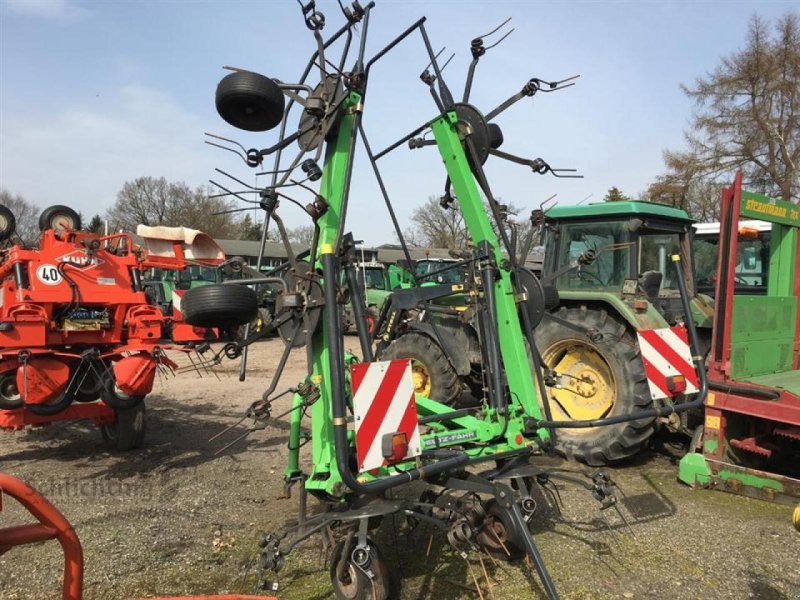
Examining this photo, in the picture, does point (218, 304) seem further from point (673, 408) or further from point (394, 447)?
point (673, 408)

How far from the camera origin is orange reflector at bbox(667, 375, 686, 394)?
3438mm

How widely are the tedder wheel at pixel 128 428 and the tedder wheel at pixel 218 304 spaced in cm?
313

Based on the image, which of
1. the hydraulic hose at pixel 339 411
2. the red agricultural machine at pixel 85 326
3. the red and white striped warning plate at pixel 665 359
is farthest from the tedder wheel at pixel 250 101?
the red and white striped warning plate at pixel 665 359

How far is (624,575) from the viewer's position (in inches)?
124

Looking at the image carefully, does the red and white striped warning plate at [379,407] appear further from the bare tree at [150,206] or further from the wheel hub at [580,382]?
the bare tree at [150,206]

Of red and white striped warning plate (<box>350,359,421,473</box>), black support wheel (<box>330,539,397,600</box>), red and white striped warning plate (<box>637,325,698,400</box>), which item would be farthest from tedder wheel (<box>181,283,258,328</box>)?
red and white striped warning plate (<box>637,325,698,400</box>)

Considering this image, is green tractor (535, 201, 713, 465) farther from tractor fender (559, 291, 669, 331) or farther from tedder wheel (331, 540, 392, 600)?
tedder wheel (331, 540, 392, 600)

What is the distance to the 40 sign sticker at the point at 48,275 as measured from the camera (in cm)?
502

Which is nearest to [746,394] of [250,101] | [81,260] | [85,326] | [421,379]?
[421,379]

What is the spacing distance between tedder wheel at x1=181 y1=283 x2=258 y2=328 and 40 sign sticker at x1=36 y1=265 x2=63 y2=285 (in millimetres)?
3011

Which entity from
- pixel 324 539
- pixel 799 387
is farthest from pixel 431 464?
pixel 799 387

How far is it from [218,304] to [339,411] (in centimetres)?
78

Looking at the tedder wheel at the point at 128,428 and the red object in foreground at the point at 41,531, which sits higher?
the red object in foreground at the point at 41,531

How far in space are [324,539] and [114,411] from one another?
10.9 ft
